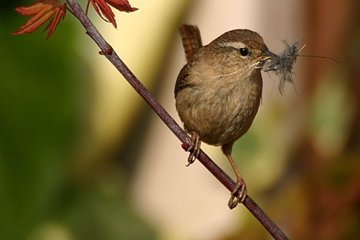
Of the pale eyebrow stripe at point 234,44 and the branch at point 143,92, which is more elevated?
the branch at point 143,92

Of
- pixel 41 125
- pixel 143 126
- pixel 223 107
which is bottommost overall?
pixel 143 126

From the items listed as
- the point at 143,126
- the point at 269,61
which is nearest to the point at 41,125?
the point at 143,126

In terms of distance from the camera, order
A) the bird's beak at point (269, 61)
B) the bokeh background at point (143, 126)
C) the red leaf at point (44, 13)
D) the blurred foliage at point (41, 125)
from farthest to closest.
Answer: the blurred foliage at point (41, 125), the bokeh background at point (143, 126), the bird's beak at point (269, 61), the red leaf at point (44, 13)

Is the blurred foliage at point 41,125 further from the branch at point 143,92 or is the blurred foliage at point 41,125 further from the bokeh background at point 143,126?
the branch at point 143,92

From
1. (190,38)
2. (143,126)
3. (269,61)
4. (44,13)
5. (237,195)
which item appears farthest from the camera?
(143,126)

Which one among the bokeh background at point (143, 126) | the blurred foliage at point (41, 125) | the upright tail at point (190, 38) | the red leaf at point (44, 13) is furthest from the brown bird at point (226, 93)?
the blurred foliage at point (41, 125)

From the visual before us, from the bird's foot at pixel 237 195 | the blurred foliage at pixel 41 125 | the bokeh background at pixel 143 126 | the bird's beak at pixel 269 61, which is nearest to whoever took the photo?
the bird's beak at pixel 269 61

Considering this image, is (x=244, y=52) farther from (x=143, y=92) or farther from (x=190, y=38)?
(x=143, y=92)

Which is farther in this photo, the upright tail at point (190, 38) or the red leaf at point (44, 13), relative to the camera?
the upright tail at point (190, 38)

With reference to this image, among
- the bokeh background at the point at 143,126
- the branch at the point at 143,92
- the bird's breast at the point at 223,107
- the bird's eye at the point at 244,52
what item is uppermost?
the branch at the point at 143,92
